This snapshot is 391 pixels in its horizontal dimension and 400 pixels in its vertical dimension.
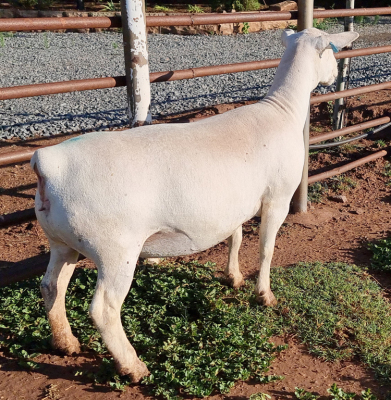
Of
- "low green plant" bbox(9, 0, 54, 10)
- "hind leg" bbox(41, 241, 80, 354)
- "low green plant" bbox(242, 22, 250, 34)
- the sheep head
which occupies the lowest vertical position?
"hind leg" bbox(41, 241, 80, 354)

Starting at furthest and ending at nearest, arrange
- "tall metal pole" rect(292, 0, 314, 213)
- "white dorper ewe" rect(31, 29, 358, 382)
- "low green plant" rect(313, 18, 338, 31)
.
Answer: "low green plant" rect(313, 18, 338, 31) → "tall metal pole" rect(292, 0, 314, 213) → "white dorper ewe" rect(31, 29, 358, 382)

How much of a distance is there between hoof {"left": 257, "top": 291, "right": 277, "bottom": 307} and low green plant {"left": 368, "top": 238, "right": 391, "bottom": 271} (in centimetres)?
104

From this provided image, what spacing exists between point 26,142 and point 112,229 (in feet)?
14.2

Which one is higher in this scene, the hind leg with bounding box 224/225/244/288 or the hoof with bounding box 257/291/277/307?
the hind leg with bounding box 224/225/244/288

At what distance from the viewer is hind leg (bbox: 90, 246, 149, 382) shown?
7.84 feet

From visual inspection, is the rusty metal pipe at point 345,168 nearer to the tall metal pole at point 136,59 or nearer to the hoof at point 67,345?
the tall metal pole at point 136,59

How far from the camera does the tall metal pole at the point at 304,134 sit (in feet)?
13.5

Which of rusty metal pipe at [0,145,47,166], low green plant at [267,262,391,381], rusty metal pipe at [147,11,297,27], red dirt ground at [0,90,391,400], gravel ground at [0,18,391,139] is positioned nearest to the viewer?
red dirt ground at [0,90,391,400]

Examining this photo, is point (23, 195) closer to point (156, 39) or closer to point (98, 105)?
point (98, 105)

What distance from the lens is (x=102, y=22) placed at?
124 inches

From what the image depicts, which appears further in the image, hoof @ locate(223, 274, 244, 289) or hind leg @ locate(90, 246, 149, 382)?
hoof @ locate(223, 274, 244, 289)

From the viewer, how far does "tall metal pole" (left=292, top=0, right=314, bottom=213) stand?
13.5ft

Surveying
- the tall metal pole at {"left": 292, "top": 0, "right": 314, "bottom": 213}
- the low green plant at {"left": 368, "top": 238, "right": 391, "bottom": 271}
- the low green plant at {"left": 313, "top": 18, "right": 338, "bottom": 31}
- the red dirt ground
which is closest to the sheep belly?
the red dirt ground

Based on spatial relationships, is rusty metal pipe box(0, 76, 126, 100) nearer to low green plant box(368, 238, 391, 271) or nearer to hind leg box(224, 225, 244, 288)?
hind leg box(224, 225, 244, 288)
